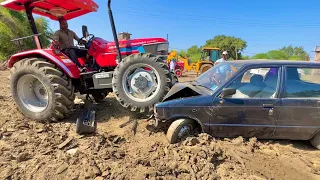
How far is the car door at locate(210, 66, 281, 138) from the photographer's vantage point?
3.68 metres

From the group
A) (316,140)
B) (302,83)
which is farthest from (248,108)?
(316,140)

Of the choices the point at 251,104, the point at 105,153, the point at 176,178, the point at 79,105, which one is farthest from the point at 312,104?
the point at 79,105

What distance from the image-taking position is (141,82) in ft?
14.9

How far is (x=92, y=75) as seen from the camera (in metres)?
4.87

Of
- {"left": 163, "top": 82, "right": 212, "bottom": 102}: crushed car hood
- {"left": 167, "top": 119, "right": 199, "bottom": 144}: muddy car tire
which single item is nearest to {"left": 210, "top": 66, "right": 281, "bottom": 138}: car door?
{"left": 167, "top": 119, "right": 199, "bottom": 144}: muddy car tire

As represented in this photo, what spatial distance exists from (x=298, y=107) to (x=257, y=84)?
26.7 inches

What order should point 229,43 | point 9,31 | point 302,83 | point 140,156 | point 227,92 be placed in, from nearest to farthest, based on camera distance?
→ 1. point 140,156
2. point 227,92
3. point 302,83
4. point 9,31
5. point 229,43

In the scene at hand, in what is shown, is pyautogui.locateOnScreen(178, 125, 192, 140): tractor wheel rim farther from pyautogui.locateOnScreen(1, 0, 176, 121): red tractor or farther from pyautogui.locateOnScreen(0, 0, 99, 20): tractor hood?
pyautogui.locateOnScreen(0, 0, 99, 20): tractor hood

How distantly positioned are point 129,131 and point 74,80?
181cm

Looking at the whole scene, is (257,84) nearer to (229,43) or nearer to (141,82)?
(141,82)

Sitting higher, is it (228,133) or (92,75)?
(92,75)

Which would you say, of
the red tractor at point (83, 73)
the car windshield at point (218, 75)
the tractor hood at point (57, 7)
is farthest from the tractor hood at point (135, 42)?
the car windshield at point (218, 75)

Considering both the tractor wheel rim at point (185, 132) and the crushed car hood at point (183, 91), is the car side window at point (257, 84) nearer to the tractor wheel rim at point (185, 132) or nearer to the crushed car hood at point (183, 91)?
the crushed car hood at point (183, 91)

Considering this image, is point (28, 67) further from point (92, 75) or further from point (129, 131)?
point (129, 131)
